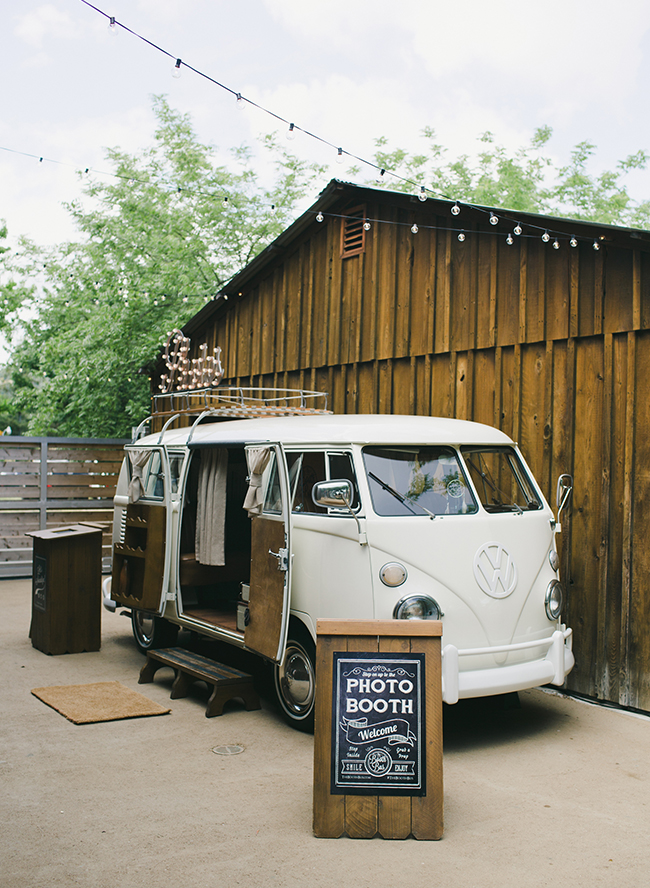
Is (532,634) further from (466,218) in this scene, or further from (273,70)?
(273,70)

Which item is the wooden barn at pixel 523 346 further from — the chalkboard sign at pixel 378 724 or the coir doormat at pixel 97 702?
the coir doormat at pixel 97 702

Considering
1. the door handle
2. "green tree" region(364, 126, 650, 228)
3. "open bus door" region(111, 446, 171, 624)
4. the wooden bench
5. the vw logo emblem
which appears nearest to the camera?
the vw logo emblem

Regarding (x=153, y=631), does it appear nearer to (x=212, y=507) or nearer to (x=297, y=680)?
(x=212, y=507)

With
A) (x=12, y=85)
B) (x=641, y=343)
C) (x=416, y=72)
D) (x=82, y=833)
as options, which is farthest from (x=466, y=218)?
(x=416, y=72)

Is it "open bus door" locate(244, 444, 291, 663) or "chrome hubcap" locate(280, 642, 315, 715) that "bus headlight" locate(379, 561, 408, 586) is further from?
"chrome hubcap" locate(280, 642, 315, 715)

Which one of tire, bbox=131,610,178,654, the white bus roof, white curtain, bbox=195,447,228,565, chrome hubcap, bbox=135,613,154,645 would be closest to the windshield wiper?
the white bus roof

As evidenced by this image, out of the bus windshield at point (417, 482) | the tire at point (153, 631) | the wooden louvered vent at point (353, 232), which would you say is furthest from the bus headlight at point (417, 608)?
the wooden louvered vent at point (353, 232)

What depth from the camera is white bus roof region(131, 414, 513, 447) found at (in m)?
5.81

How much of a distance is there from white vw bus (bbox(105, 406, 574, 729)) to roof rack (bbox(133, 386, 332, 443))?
770mm

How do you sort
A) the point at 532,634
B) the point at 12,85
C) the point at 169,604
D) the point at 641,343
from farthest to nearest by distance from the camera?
the point at 169,604 < the point at 12,85 < the point at 641,343 < the point at 532,634

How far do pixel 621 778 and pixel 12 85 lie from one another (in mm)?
7462

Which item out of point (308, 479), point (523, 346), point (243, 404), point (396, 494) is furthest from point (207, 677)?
point (523, 346)

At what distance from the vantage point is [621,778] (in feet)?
16.1

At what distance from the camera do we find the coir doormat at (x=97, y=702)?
19.8 feet
